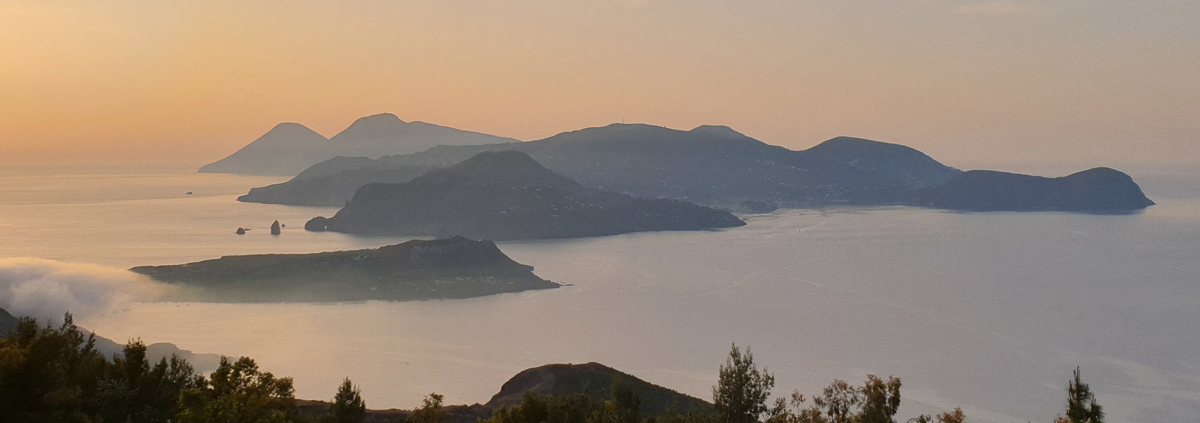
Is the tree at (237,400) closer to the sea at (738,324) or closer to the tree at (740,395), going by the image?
the tree at (740,395)

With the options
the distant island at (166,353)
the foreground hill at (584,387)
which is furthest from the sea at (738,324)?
the foreground hill at (584,387)

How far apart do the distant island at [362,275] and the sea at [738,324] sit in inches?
177

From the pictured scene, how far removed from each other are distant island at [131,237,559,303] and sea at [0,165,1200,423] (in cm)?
450

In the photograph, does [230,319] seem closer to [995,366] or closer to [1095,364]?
[995,366]

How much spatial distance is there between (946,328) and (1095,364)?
62.8 feet

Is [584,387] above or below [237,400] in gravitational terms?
below

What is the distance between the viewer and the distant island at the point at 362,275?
122500 mm

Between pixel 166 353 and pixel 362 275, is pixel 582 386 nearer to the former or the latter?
pixel 166 353

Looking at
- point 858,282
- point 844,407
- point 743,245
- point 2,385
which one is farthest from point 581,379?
point 743,245

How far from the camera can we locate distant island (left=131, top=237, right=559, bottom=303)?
122500 mm

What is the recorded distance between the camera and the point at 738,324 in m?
105

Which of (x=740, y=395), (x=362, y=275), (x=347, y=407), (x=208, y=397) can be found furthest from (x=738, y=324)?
(x=208, y=397)

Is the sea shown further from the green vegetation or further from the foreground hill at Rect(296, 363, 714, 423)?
the green vegetation

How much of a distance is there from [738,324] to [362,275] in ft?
177
